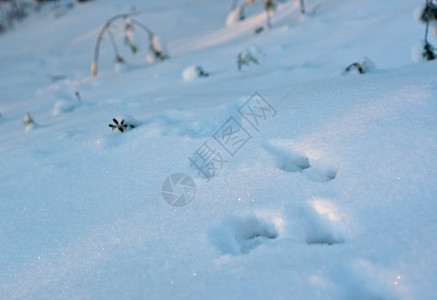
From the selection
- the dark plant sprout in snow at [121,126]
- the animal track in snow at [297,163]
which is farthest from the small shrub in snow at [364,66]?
the dark plant sprout in snow at [121,126]

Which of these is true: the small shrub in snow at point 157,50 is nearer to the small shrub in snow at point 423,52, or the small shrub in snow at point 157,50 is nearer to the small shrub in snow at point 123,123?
the small shrub in snow at point 123,123

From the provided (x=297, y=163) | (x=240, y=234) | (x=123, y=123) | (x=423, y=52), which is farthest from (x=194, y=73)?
(x=240, y=234)

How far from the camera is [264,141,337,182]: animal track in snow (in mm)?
1186

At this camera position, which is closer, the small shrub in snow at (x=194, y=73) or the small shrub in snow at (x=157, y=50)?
the small shrub in snow at (x=194, y=73)

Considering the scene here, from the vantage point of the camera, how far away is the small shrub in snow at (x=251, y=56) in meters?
2.72

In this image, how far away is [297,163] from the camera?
4.25 ft

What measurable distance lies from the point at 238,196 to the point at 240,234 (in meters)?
0.14

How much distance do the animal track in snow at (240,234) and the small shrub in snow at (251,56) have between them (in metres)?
1.87

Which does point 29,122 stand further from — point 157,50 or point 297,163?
point 157,50

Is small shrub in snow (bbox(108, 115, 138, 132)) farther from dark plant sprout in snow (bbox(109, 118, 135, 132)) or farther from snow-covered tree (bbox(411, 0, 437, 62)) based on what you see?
snow-covered tree (bbox(411, 0, 437, 62))

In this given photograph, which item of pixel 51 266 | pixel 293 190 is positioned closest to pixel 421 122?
pixel 293 190

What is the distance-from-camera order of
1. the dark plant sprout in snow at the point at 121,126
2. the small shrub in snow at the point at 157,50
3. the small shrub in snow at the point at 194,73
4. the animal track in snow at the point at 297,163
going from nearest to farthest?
the animal track in snow at the point at 297,163, the dark plant sprout in snow at the point at 121,126, the small shrub in snow at the point at 194,73, the small shrub in snow at the point at 157,50

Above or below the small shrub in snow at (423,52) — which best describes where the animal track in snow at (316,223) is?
below

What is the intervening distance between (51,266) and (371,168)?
1.00 metres
